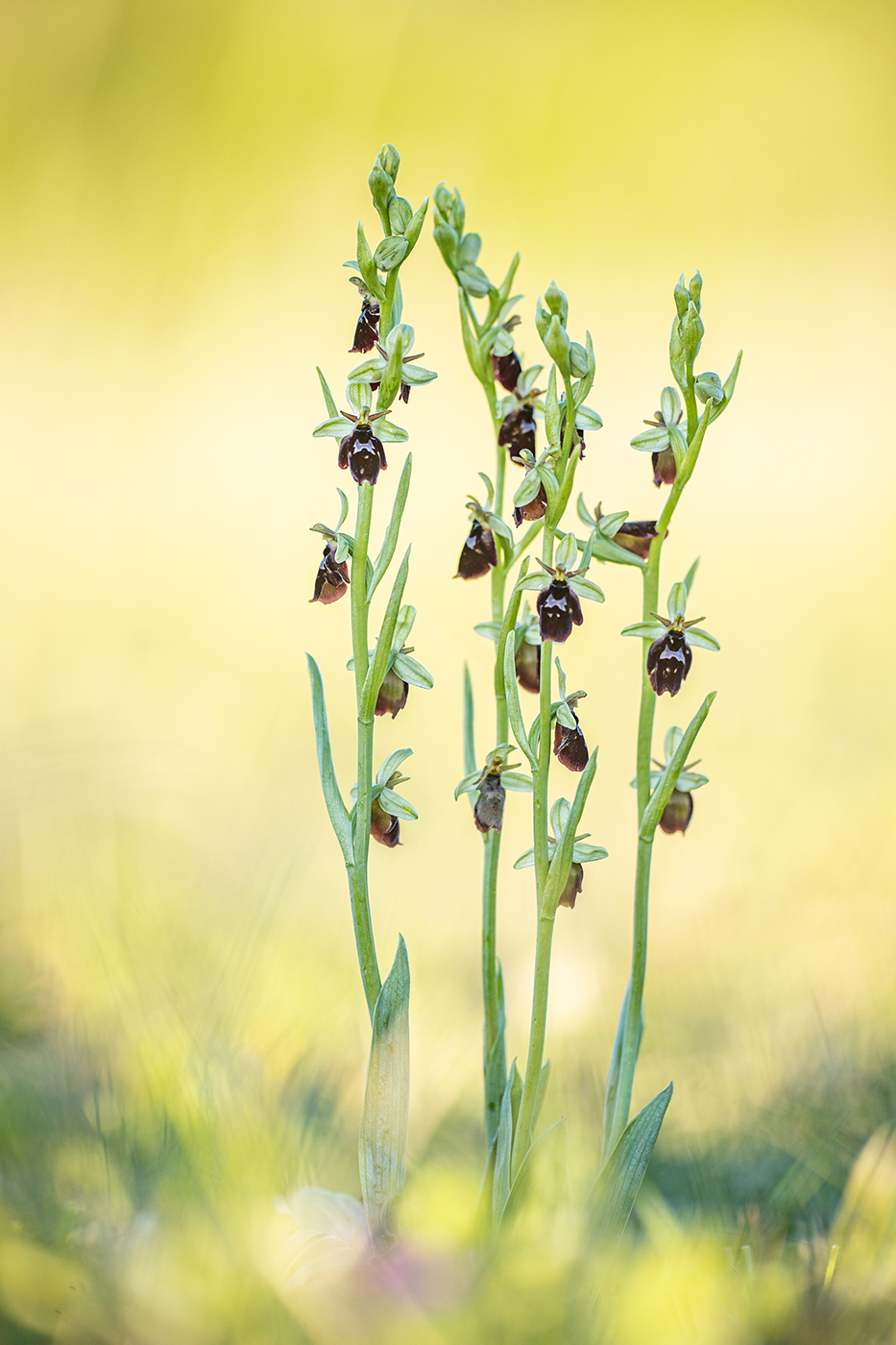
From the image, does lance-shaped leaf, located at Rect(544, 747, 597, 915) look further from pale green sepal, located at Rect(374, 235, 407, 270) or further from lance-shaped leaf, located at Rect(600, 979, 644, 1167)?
pale green sepal, located at Rect(374, 235, 407, 270)

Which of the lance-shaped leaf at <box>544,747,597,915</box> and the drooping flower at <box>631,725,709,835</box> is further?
the drooping flower at <box>631,725,709,835</box>

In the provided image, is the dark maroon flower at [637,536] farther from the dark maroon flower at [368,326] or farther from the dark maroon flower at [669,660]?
the dark maroon flower at [368,326]

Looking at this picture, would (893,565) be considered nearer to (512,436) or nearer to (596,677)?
(596,677)

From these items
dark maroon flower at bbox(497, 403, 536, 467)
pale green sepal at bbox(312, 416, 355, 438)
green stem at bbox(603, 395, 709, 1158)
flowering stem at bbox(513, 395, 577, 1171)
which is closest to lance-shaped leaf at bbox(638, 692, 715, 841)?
green stem at bbox(603, 395, 709, 1158)

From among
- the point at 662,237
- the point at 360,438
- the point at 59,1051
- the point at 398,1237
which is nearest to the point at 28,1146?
the point at 59,1051

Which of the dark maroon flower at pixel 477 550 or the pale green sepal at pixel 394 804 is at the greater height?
the dark maroon flower at pixel 477 550

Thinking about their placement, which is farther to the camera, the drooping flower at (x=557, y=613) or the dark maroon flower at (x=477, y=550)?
the dark maroon flower at (x=477, y=550)

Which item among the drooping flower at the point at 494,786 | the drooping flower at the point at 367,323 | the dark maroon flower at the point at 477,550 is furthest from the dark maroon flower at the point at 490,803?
the drooping flower at the point at 367,323
